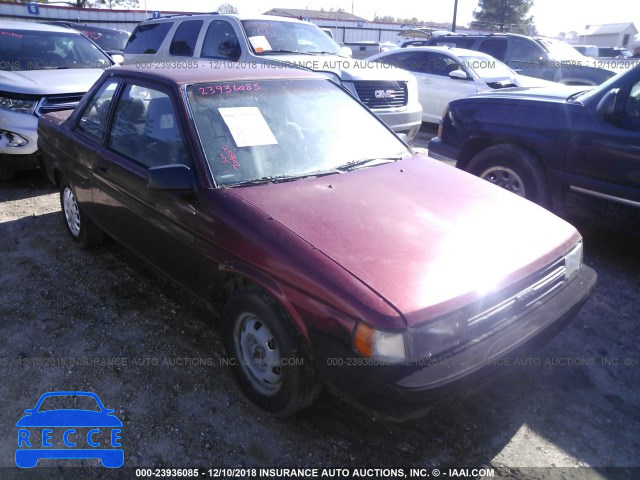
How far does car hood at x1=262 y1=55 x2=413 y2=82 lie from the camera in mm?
6770

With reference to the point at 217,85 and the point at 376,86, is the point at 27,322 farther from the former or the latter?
the point at 376,86

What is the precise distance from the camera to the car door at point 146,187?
9.32 ft

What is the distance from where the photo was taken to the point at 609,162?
13.1 ft

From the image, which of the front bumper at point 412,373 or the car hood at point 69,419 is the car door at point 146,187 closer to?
the car hood at point 69,419

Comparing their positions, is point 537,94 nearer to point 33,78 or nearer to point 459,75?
point 459,75

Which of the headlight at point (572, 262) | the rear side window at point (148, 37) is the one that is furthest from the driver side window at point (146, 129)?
the rear side window at point (148, 37)

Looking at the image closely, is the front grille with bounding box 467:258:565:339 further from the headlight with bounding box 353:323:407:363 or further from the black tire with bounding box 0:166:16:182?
the black tire with bounding box 0:166:16:182

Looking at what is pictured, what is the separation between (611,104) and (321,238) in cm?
307

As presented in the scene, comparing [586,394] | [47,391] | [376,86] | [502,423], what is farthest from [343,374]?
[376,86]

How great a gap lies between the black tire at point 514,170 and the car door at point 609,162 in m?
0.27

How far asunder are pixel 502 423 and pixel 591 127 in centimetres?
281

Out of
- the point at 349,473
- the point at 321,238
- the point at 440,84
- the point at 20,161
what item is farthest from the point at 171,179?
the point at 440,84

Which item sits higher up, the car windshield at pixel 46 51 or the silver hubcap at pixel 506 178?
the car windshield at pixel 46 51

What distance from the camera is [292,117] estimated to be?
312 cm
